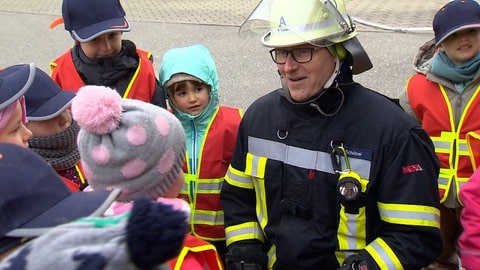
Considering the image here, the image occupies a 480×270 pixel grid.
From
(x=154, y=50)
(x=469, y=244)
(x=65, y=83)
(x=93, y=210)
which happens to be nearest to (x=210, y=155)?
(x=65, y=83)

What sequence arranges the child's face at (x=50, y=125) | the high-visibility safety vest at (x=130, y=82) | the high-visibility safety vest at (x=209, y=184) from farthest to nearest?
the high-visibility safety vest at (x=130, y=82)
the high-visibility safety vest at (x=209, y=184)
the child's face at (x=50, y=125)

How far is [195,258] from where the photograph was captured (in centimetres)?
188

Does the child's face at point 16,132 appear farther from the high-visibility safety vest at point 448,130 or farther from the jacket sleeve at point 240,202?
the high-visibility safety vest at point 448,130

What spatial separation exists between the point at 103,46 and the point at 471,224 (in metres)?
2.12

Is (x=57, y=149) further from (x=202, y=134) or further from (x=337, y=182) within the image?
(x=337, y=182)

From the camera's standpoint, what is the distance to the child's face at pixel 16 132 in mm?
2207

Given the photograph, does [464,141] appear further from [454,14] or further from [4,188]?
[4,188]

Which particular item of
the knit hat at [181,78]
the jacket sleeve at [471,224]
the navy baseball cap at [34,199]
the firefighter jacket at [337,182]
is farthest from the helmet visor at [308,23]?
the navy baseball cap at [34,199]

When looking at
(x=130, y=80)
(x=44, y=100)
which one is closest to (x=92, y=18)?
(x=130, y=80)

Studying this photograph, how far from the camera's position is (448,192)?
11.0 feet

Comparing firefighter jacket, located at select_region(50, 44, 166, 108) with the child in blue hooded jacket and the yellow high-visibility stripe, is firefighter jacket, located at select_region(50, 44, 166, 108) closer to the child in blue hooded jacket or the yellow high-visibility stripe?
the child in blue hooded jacket

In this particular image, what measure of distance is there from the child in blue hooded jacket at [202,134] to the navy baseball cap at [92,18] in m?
0.39

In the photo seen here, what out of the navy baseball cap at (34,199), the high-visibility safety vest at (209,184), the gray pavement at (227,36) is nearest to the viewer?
the navy baseball cap at (34,199)

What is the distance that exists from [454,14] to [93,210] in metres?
2.73
